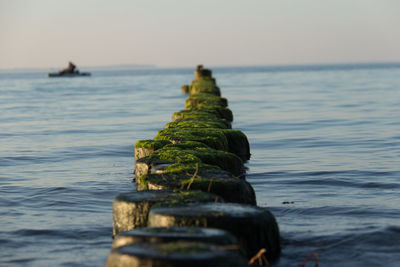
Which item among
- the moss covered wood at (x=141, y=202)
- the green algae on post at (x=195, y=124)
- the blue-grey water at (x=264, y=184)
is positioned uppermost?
the green algae on post at (x=195, y=124)

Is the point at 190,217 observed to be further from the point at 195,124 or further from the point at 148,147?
the point at 195,124

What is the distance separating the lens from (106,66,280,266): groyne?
395 centimetres

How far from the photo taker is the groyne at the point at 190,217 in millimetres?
3949

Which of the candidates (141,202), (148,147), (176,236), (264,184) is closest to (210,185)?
(141,202)

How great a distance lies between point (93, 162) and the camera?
42.1 ft

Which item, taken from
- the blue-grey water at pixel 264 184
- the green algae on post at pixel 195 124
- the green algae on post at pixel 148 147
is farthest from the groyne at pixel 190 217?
the green algae on post at pixel 195 124

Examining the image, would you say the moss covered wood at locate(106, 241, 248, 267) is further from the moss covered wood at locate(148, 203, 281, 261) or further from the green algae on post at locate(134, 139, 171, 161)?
the green algae on post at locate(134, 139, 171, 161)

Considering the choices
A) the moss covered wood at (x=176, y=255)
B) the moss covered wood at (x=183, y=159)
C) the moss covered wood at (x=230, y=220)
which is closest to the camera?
the moss covered wood at (x=176, y=255)

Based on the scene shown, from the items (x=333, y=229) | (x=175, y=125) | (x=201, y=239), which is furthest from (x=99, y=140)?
(x=201, y=239)

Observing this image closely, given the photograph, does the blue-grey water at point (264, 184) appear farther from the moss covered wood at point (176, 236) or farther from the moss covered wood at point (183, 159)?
the moss covered wood at point (176, 236)

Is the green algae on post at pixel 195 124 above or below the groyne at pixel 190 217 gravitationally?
above

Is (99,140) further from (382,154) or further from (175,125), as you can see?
(382,154)

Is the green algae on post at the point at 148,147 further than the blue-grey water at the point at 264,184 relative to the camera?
Yes

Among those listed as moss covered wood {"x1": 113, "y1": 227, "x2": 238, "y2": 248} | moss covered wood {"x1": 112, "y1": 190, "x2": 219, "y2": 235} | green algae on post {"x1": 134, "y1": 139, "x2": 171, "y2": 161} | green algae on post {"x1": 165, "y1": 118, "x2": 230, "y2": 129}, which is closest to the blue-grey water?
moss covered wood {"x1": 112, "y1": 190, "x2": 219, "y2": 235}
